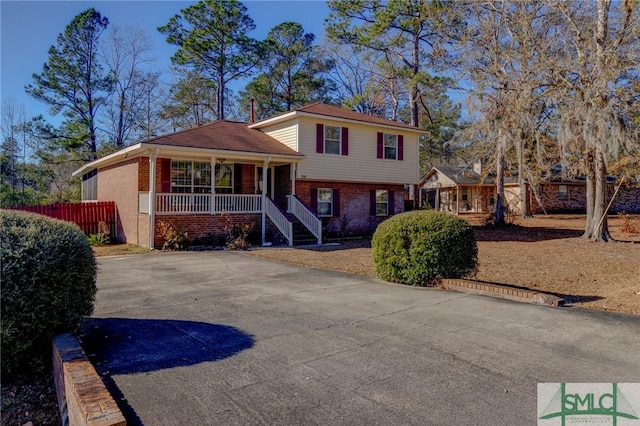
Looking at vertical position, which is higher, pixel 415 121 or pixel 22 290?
pixel 415 121

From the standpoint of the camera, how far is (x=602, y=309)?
646 cm

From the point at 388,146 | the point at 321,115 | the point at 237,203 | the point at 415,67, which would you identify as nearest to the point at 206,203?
the point at 237,203

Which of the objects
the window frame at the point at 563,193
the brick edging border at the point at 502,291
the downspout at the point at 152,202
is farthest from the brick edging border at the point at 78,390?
the window frame at the point at 563,193

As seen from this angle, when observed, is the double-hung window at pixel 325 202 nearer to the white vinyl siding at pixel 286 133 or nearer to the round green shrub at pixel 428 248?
the white vinyl siding at pixel 286 133

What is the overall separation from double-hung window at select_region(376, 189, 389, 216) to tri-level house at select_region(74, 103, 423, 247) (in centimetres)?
5

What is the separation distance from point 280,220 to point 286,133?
4.40 m

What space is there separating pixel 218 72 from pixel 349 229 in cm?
1884

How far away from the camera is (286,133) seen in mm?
18688

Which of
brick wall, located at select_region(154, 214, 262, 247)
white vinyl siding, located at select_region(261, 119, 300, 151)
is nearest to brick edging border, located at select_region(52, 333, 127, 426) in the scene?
brick wall, located at select_region(154, 214, 262, 247)

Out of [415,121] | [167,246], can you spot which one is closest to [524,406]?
[167,246]

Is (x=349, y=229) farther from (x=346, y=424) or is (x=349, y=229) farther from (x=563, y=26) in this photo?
(x=346, y=424)

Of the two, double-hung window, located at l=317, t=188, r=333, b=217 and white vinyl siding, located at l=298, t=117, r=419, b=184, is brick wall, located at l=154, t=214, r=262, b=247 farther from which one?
double-hung window, located at l=317, t=188, r=333, b=217

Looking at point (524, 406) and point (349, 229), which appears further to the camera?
point (349, 229)

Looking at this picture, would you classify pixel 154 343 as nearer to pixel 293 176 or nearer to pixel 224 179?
pixel 224 179
